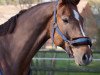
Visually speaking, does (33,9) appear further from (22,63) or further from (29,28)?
(22,63)

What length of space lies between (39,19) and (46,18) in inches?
3.4

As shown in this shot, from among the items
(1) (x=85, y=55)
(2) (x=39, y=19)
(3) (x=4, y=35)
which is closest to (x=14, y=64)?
(3) (x=4, y=35)

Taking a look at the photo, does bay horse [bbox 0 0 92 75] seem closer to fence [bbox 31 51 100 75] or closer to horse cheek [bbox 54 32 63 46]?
horse cheek [bbox 54 32 63 46]

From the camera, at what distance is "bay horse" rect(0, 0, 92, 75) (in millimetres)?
3775

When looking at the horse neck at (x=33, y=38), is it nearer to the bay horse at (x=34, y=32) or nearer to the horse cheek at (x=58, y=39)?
the bay horse at (x=34, y=32)

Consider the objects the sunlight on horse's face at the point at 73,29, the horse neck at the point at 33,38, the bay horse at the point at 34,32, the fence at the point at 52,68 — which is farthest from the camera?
the fence at the point at 52,68

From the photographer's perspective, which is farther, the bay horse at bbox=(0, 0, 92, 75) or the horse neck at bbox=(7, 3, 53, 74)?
the horse neck at bbox=(7, 3, 53, 74)

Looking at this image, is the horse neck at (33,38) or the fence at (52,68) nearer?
the horse neck at (33,38)

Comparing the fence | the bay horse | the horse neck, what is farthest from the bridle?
the fence

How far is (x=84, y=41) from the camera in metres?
3.65

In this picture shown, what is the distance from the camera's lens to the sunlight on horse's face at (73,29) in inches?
143

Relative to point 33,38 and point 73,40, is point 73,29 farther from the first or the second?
point 33,38

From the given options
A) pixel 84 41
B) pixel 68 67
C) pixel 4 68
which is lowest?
pixel 68 67

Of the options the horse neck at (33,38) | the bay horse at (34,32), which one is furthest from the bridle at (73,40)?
the horse neck at (33,38)
